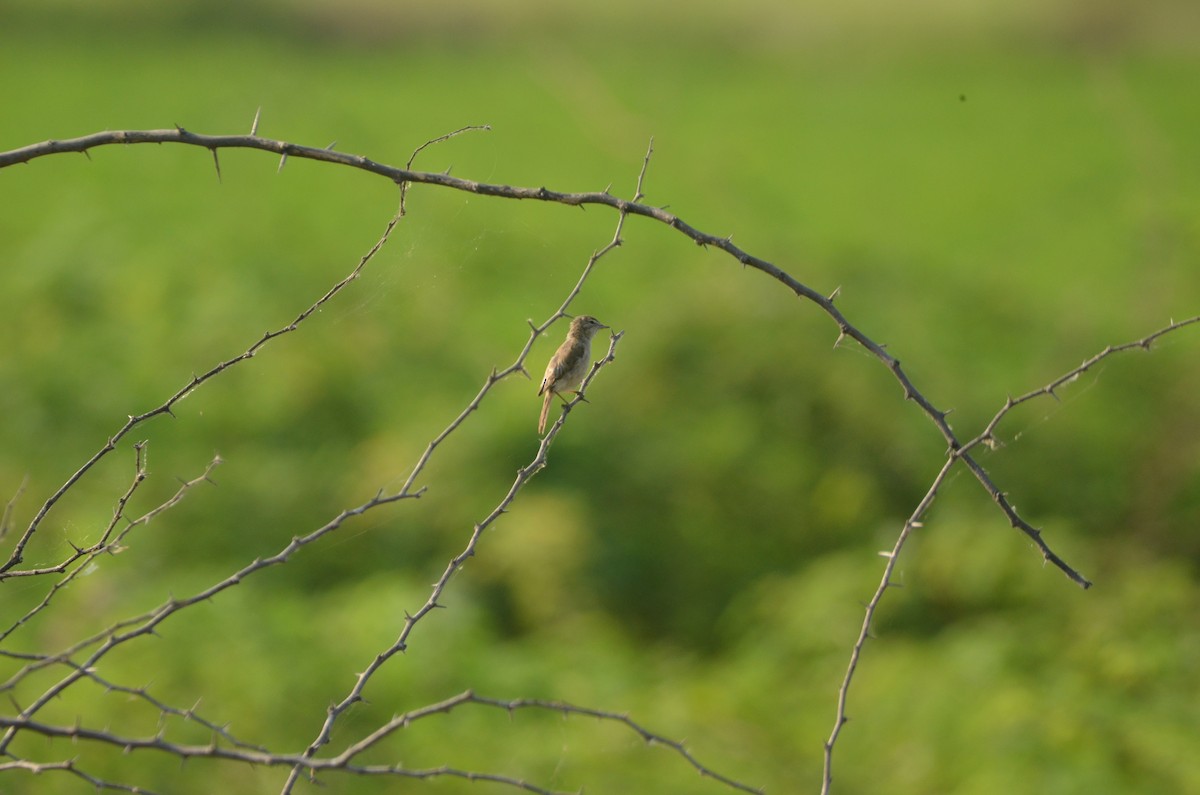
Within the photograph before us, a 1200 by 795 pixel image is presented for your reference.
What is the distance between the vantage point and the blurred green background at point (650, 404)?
585cm

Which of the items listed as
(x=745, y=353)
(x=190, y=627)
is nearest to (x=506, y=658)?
(x=190, y=627)

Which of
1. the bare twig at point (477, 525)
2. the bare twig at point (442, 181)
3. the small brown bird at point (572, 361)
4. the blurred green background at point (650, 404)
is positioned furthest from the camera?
the blurred green background at point (650, 404)

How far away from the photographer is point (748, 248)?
42.3ft

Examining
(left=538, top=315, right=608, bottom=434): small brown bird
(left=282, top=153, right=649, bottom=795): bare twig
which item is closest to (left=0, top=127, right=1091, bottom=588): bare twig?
(left=282, top=153, right=649, bottom=795): bare twig

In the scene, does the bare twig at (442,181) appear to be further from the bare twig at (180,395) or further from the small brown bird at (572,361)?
the small brown bird at (572,361)

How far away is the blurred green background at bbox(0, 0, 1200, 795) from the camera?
585cm

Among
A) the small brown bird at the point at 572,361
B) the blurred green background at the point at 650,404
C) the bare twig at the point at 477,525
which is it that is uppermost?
the blurred green background at the point at 650,404

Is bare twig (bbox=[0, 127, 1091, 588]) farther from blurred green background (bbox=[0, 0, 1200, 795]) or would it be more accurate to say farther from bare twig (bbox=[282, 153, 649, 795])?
blurred green background (bbox=[0, 0, 1200, 795])

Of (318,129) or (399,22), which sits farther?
(399,22)

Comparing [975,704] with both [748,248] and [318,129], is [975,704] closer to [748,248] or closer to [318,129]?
[748,248]

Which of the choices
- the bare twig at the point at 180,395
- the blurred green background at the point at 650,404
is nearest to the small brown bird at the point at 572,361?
the blurred green background at the point at 650,404

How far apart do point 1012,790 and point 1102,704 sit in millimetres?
943

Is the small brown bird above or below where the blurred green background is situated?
below

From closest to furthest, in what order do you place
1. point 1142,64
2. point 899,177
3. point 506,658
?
1. point 506,658
2. point 899,177
3. point 1142,64
